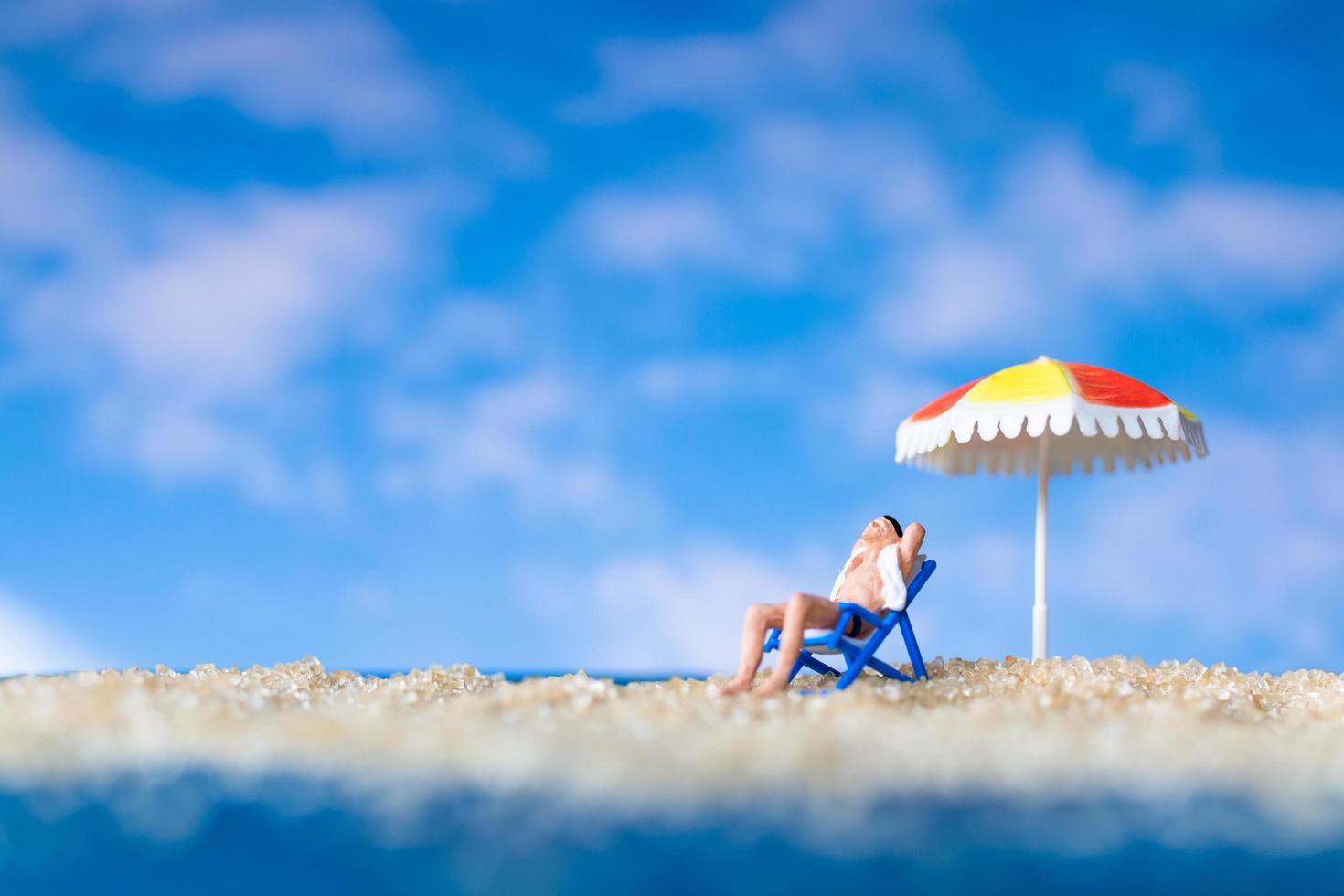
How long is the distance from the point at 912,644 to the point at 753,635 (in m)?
1.08

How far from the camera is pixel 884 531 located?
6699 mm

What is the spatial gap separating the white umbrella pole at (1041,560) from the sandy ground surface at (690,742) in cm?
201

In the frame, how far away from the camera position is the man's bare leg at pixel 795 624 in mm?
5555

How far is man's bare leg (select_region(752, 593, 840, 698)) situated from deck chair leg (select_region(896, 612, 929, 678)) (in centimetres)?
57

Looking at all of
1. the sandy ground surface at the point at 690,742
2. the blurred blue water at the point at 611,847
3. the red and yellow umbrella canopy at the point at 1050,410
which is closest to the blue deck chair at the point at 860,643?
the sandy ground surface at the point at 690,742

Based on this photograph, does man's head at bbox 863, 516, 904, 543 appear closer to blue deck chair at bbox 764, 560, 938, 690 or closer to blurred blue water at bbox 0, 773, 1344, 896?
blue deck chair at bbox 764, 560, 938, 690

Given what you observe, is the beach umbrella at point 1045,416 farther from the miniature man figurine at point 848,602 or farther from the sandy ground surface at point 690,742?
the sandy ground surface at point 690,742

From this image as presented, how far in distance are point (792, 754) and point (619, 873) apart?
745 mm

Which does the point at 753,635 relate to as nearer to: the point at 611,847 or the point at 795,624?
the point at 795,624

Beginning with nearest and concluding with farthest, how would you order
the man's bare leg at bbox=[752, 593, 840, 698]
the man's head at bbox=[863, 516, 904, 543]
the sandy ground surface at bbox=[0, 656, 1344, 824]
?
the sandy ground surface at bbox=[0, 656, 1344, 824]
the man's bare leg at bbox=[752, 593, 840, 698]
the man's head at bbox=[863, 516, 904, 543]

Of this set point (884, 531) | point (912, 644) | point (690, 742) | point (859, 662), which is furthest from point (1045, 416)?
point (690, 742)

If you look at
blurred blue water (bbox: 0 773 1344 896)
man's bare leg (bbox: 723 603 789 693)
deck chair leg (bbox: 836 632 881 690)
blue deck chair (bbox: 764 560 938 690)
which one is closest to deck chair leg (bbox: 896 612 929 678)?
blue deck chair (bbox: 764 560 938 690)

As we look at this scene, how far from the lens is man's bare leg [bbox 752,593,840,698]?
555 cm

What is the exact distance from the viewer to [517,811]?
Result: 3.42 m
